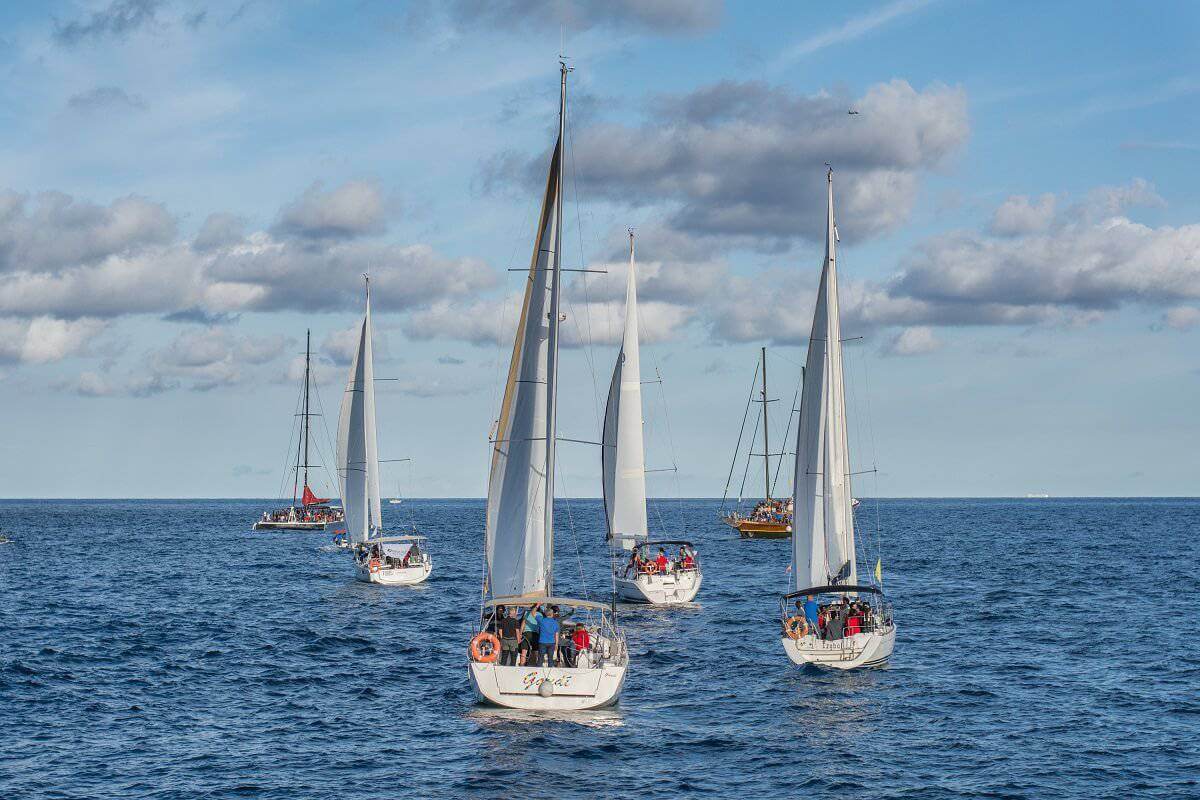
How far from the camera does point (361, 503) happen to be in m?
83.0

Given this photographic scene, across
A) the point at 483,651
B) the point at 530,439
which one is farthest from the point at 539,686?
the point at 530,439

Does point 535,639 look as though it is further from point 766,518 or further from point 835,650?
point 766,518

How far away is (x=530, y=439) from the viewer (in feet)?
117

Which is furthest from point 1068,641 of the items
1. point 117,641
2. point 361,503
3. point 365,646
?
point 361,503

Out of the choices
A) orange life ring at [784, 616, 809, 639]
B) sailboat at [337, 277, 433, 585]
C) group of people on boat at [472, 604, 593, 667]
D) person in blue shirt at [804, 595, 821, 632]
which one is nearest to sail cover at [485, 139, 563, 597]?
group of people on boat at [472, 604, 593, 667]

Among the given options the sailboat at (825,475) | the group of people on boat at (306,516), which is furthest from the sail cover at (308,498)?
the sailboat at (825,475)

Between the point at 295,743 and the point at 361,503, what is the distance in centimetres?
5176

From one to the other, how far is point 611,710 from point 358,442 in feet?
172

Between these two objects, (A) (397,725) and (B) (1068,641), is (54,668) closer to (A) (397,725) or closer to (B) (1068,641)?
(A) (397,725)

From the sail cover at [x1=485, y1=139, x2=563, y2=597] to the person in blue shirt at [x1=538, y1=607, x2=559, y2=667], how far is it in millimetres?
2630

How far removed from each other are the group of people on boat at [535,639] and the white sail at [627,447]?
3174 centimetres

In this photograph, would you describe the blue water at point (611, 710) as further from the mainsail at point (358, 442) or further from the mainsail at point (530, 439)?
the mainsail at point (358, 442)

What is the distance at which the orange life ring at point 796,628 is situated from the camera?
41.5 metres

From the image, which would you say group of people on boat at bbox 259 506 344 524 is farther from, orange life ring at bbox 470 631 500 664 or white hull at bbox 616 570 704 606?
orange life ring at bbox 470 631 500 664
